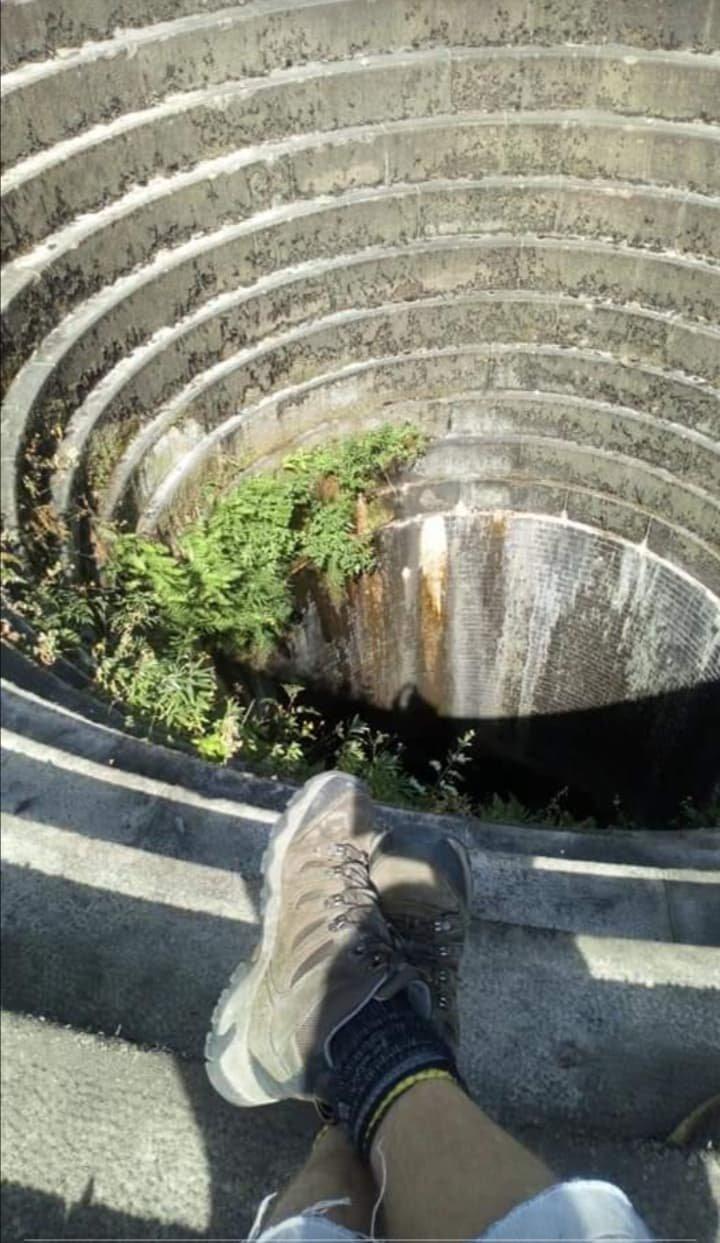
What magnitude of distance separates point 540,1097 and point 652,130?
7783 millimetres

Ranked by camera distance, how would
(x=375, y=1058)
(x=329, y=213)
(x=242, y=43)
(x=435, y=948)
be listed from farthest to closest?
(x=329, y=213)
(x=242, y=43)
(x=435, y=948)
(x=375, y=1058)

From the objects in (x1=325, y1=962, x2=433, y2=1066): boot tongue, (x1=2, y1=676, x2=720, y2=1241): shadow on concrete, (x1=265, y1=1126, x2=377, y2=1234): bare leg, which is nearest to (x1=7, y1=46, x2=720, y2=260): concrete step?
(x1=2, y1=676, x2=720, y2=1241): shadow on concrete

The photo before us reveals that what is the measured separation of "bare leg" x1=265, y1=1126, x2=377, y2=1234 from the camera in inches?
88.7

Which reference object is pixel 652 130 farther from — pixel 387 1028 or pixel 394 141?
pixel 387 1028

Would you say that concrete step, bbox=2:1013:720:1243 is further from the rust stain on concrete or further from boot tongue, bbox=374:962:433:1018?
the rust stain on concrete

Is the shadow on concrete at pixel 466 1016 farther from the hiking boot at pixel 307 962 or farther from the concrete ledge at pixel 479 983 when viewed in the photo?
the hiking boot at pixel 307 962

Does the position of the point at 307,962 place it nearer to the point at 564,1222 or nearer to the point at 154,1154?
the point at 154,1154

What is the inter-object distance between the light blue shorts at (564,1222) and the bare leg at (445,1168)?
0.04 metres

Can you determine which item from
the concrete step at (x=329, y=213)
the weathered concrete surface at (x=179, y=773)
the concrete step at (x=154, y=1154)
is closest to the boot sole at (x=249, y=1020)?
the concrete step at (x=154, y=1154)

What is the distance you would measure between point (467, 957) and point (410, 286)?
7017 millimetres

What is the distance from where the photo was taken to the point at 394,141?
8.29 meters

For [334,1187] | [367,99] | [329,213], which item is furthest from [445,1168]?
[367,99]

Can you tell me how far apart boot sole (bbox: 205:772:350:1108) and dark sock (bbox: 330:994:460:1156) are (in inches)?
7.1

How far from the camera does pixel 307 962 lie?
296 centimetres
